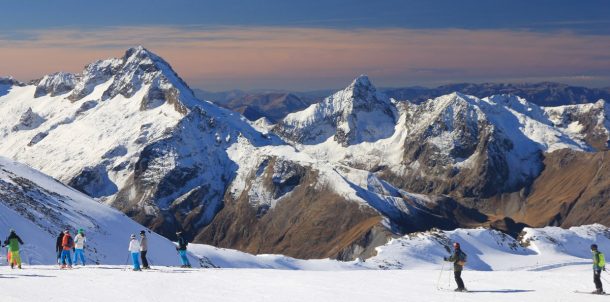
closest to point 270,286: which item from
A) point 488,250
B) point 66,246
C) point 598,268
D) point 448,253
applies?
A: point 66,246

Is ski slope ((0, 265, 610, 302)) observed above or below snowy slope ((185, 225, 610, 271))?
above

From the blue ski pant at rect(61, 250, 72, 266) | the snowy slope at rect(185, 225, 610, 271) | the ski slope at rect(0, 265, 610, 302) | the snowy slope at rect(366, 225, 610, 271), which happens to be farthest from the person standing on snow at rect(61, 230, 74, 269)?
the snowy slope at rect(366, 225, 610, 271)

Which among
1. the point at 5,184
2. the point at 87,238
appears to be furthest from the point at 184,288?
the point at 5,184

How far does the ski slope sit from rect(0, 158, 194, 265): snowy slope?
2927cm

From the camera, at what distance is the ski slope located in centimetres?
4397

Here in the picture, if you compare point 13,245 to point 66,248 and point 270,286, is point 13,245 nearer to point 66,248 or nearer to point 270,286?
point 66,248

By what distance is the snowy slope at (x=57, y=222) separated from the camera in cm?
9369

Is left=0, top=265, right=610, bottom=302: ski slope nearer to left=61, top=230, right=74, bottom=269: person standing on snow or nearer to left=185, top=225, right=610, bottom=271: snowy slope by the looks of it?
left=61, top=230, right=74, bottom=269: person standing on snow

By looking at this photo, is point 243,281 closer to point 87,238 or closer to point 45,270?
point 45,270

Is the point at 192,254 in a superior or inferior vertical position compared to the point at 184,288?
inferior

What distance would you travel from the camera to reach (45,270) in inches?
2184

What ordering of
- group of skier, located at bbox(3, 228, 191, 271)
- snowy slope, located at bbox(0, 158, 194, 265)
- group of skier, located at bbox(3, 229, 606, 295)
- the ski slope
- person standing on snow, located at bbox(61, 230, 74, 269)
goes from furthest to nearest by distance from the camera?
snowy slope, located at bbox(0, 158, 194, 265) → person standing on snow, located at bbox(61, 230, 74, 269) → group of skier, located at bbox(3, 228, 191, 271) → group of skier, located at bbox(3, 229, 606, 295) → the ski slope

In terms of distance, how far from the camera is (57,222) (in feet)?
360

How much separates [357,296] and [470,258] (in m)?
125
